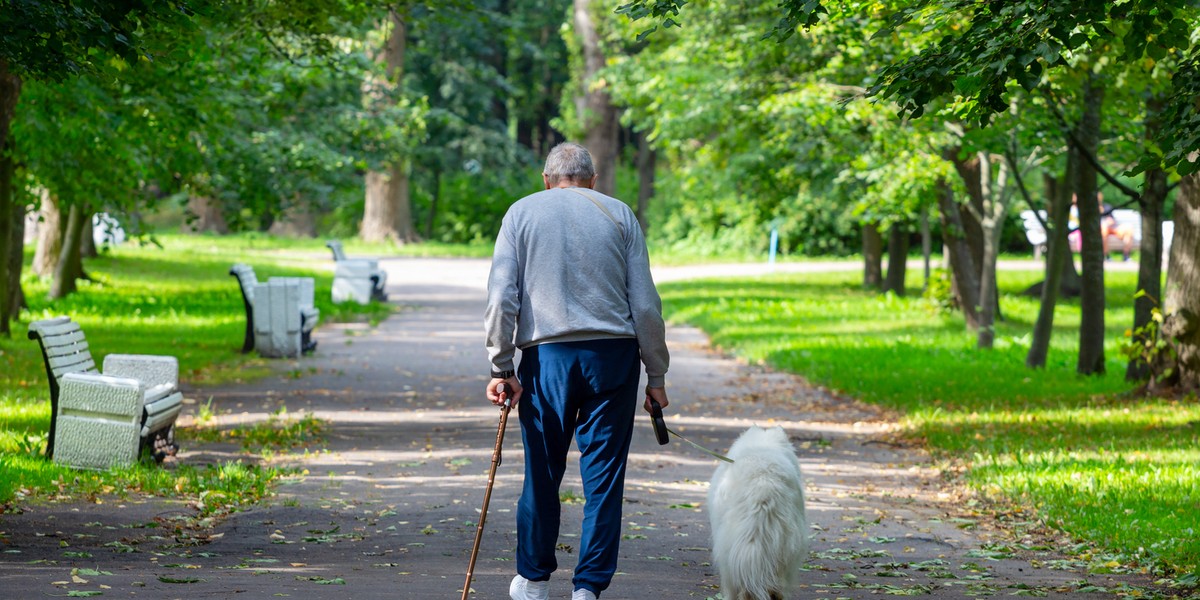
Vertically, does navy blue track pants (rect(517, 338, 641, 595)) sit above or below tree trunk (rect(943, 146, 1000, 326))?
below

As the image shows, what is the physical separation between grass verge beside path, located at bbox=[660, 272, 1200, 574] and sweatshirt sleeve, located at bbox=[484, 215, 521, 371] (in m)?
3.58

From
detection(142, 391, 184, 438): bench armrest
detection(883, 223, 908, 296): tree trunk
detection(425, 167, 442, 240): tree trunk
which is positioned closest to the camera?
detection(142, 391, 184, 438): bench armrest

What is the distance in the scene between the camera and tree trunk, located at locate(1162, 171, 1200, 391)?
13789 millimetres

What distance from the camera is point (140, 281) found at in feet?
98.4

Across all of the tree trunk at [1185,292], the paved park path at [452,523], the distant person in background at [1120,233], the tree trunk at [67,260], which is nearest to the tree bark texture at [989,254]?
the tree trunk at [1185,292]

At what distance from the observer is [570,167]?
19.7ft

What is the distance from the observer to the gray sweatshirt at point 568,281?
5762 millimetres

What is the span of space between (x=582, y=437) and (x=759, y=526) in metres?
0.79

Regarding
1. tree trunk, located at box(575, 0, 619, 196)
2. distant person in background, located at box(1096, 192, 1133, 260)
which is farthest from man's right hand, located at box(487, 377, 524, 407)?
distant person in background, located at box(1096, 192, 1133, 260)

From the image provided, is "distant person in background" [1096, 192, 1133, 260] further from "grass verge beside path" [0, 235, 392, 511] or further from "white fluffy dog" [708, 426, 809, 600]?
"white fluffy dog" [708, 426, 809, 600]

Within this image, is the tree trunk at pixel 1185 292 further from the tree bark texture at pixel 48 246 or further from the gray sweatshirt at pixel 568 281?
the tree bark texture at pixel 48 246

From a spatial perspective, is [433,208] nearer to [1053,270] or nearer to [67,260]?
[67,260]

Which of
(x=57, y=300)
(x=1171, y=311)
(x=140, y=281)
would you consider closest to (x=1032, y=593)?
(x=1171, y=311)

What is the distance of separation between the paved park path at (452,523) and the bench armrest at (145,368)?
701mm
